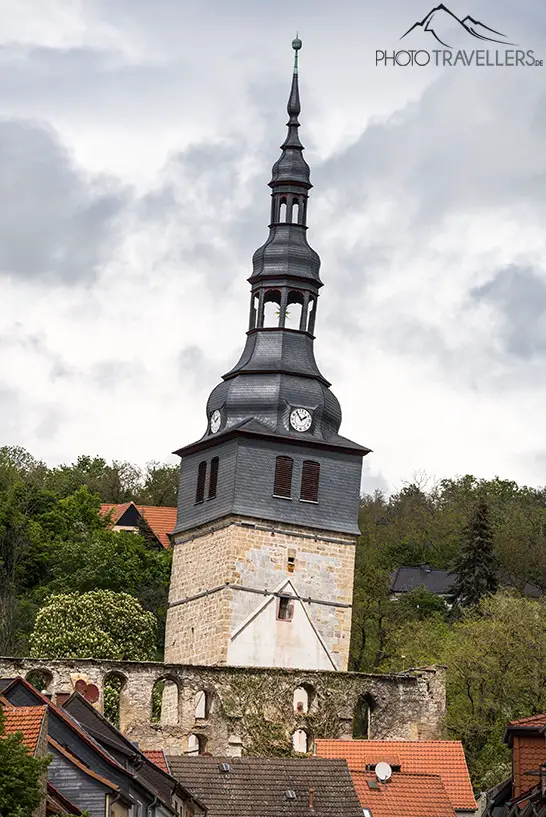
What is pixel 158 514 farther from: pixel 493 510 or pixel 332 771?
pixel 332 771

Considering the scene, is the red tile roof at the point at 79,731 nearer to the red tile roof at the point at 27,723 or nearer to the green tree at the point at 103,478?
the red tile roof at the point at 27,723

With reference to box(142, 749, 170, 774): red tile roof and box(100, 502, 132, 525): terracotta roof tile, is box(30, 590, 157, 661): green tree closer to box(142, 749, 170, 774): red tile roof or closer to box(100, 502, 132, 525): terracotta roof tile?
box(100, 502, 132, 525): terracotta roof tile

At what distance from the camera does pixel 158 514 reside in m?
95.9

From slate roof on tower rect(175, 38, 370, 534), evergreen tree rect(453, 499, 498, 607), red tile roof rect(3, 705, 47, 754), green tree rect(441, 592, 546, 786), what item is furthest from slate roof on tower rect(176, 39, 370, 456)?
red tile roof rect(3, 705, 47, 754)

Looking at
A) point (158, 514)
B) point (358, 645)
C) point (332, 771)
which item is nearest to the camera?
point (332, 771)

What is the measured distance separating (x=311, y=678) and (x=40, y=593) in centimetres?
2437

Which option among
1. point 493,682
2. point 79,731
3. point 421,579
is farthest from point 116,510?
point 79,731

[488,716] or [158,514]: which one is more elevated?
[158,514]

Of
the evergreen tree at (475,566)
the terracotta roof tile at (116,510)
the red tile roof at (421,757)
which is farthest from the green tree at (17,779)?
the terracotta roof tile at (116,510)

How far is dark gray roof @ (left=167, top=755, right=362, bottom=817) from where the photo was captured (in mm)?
44688

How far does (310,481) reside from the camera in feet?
219

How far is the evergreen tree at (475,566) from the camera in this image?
85312 mm

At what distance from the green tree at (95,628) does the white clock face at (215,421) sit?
8670 mm

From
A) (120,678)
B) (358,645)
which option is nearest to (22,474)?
(358,645)
